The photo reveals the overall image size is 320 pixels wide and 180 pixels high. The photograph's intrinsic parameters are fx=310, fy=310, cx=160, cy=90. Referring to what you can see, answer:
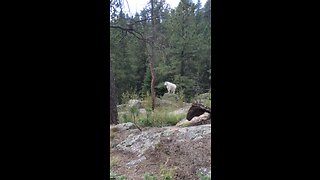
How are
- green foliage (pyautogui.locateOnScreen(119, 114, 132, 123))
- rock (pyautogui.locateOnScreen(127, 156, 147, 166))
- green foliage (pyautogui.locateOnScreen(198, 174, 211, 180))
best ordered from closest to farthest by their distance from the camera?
green foliage (pyautogui.locateOnScreen(198, 174, 211, 180))
rock (pyautogui.locateOnScreen(127, 156, 147, 166))
green foliage (pyautogui.locateOnScreen(119, 114, 132, 123))

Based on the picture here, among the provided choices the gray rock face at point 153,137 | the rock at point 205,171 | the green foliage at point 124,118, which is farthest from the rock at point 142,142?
the rock at point 205,171

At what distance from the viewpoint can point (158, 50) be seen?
2.00 meters

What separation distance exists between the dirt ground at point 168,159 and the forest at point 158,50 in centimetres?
29

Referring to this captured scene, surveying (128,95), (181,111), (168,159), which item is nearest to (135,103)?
(128,95)

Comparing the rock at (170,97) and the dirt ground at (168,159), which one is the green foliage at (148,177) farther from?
the rock at (170,97)

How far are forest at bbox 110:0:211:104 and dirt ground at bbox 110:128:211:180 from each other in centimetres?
29

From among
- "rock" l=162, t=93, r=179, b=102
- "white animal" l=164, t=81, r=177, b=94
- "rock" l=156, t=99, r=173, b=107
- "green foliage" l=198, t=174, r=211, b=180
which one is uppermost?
"white animal" l=164, t=81, r=177, b=94

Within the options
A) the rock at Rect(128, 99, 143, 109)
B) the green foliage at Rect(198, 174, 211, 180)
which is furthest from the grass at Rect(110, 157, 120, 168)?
the green foliage at Rect(198, 174, 211, 180)

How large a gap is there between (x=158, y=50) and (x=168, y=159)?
2.27 feet

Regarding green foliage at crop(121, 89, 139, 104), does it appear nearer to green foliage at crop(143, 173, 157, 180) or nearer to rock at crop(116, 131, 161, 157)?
rock at crop(116, 131, 161, 157)

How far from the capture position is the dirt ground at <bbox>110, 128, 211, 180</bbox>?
5.61 ft
